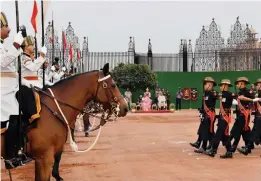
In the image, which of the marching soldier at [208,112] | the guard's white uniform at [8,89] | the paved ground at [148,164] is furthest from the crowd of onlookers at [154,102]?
the guard's white uniform at [8,89]

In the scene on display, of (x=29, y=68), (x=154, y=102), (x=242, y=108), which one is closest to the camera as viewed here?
(x=29, y=68)

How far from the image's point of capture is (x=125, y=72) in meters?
32.5

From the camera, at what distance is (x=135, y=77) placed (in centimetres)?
3238

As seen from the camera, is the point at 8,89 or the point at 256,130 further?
the point at 256,130

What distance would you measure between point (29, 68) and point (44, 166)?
1487 millimetres

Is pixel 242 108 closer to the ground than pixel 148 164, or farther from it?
farther from it

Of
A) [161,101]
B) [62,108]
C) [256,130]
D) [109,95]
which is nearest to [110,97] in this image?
[109,95]

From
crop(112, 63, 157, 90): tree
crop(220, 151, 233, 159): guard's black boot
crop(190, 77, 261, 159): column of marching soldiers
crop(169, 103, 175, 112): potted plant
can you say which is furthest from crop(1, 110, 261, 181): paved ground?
crop(112, 63, 157, 90): tree

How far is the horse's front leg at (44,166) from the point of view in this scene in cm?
616

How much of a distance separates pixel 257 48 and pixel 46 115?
28685mm

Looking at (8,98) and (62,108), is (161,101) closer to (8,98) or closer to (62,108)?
(62,108)

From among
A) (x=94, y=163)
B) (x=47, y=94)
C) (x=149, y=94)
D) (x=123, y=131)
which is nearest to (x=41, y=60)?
(x=47, y=94)

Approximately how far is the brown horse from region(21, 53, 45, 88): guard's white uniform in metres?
0.39

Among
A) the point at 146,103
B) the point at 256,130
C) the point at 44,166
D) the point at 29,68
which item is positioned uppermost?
the point at 29,68
